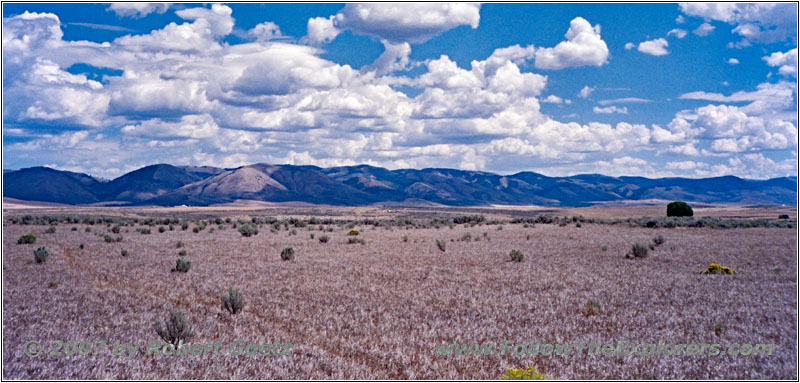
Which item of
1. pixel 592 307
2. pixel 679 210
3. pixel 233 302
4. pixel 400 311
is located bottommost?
pixel 400 311

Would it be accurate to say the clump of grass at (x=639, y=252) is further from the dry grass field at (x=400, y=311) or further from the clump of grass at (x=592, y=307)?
the clump of grass at (x=592, y=307)

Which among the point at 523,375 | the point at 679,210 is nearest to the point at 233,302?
the point at 523,375

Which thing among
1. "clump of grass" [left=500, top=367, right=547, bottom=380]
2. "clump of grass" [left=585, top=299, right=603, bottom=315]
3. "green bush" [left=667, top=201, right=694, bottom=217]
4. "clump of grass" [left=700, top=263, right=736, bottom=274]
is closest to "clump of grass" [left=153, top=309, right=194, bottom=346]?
"clump of grass" [left=500, top=367, right=547, bottom=380]

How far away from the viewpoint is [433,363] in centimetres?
875

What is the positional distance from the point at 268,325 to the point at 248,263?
11.3 metres

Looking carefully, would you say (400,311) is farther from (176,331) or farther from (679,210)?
(679,210)

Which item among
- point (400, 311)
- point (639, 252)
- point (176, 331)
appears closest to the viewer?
point (176, 331)

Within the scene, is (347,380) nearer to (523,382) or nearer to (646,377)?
(523,382)

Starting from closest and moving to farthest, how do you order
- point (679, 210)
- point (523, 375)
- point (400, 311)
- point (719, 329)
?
point (523, 375), point (719, 329), point (400, 311), point (679, 210)

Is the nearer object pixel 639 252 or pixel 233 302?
pixel 233 302

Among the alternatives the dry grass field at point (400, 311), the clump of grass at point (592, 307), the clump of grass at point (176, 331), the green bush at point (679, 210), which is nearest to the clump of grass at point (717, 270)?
the dry grass field at point (400, 311)

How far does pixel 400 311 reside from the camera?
41.3ft

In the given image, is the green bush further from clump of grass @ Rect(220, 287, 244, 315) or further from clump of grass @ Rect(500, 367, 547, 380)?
clump of grass @ Rect(500, 367, 547, 380)

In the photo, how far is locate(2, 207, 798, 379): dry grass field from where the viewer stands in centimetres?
843
